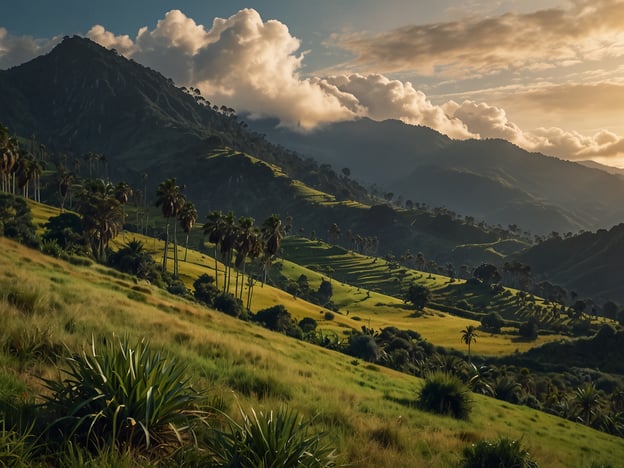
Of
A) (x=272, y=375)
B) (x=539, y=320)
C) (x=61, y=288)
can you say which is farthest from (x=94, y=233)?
(x=539, y=320)

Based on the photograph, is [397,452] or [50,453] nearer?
[50,453]

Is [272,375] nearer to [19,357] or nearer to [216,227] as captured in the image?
[19,357]

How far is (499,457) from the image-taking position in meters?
11.2

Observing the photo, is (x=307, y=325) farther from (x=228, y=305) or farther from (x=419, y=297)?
(x=419, y=297)

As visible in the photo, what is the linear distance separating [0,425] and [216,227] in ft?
275

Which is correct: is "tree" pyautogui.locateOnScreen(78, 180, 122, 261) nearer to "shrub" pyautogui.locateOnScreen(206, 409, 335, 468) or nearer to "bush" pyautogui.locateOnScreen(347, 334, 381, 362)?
"bush" pyautogui.locateOnScreen(347, 334, 381, 362)

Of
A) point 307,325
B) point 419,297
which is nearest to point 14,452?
point 307,325

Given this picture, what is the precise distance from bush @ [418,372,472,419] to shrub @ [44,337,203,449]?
16.0 metres

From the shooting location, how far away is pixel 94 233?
88312mm

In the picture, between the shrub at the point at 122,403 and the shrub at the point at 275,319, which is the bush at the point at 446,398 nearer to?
the shrub at the point at 122,403

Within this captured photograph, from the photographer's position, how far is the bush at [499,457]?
11.1m

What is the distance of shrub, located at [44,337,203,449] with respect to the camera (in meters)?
6.95

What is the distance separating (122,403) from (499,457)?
915 cm

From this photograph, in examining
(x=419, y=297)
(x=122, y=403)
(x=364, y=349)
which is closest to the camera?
(x=122, y=403)
